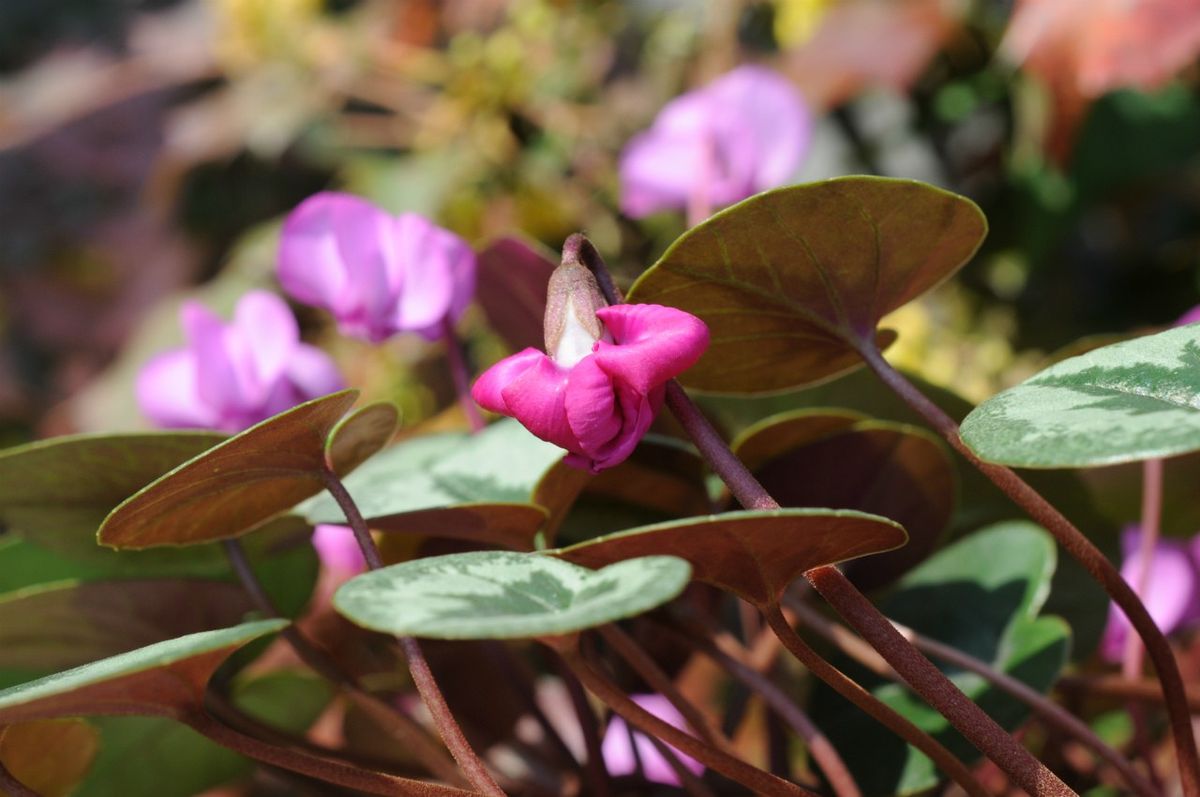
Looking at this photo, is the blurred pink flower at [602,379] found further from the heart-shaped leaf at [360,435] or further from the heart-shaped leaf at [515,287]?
the heart-shaped leaf at [515,287]

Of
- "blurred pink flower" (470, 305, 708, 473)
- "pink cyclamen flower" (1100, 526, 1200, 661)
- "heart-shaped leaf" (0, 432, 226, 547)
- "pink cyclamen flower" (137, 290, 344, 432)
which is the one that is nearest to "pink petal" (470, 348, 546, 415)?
"blurred pink flower" (470, 305, 708, 473)

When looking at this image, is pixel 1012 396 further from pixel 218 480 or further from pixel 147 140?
pixel 147 140

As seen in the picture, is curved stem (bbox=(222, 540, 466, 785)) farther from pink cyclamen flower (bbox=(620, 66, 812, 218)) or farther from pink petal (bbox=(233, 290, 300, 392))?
pink cyclamen flower (bbox=(620, 66, 812, 218))

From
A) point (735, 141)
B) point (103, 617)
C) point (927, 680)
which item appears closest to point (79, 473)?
point (103, 617)

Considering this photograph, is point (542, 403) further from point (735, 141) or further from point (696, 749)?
point (735, 141)

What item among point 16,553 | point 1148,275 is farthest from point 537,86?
point 16,553
